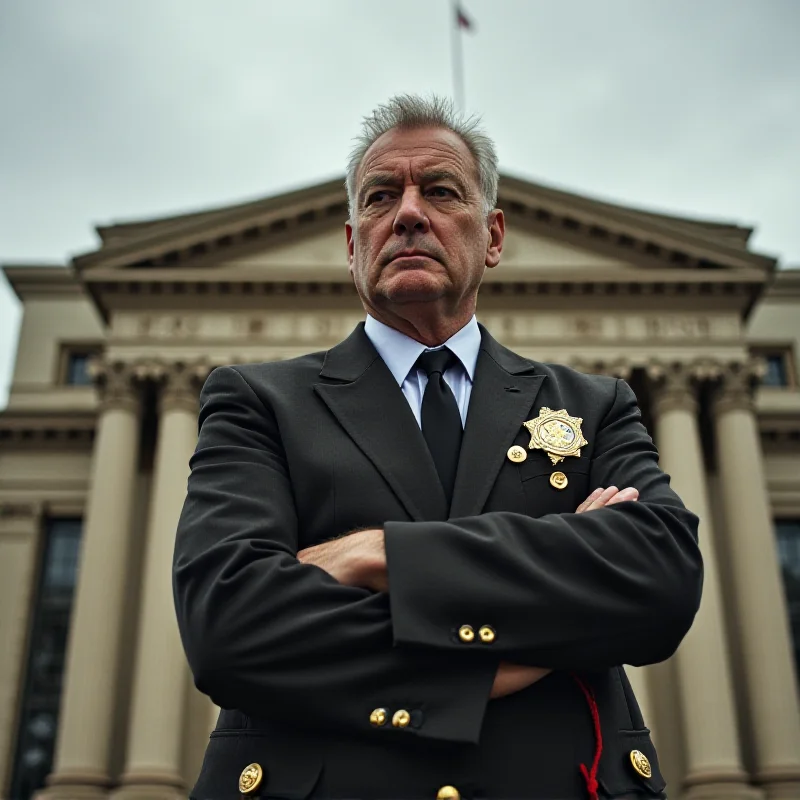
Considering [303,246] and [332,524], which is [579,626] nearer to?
[332,524]

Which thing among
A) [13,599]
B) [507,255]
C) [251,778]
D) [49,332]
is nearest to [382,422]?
[251,778]

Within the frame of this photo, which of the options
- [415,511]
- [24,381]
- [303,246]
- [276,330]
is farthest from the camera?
[24,381]

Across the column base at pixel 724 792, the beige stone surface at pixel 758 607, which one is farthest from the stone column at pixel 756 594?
the column base at pixel 724 792

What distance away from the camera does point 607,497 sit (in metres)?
2.94

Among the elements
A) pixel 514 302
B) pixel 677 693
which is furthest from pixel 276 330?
pixel 677 693

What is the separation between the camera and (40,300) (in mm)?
40562

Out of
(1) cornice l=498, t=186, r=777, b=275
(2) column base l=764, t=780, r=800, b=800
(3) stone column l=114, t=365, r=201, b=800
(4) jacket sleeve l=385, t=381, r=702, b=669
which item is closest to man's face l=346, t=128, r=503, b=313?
(4) jacket sleeve l=385, t=381, r=702, b=669

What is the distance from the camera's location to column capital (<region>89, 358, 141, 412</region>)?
30.4 m

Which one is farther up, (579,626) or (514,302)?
(514,302)

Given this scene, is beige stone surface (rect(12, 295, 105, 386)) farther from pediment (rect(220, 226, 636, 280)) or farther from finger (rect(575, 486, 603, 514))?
finger (rect(575, 486, 603, 514))

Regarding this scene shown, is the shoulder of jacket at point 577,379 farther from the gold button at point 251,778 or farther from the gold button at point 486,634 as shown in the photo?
the gold button at point 251,778

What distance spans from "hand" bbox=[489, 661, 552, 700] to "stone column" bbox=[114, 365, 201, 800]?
993 inches

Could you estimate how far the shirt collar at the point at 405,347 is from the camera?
3.26 metres

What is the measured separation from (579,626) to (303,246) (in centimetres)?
3157
